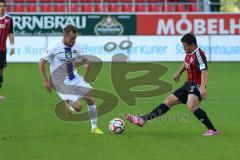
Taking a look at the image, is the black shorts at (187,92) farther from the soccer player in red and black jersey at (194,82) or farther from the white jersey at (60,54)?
the white jersey at (60,54)

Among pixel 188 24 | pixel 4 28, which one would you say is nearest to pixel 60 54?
pixel 4 28

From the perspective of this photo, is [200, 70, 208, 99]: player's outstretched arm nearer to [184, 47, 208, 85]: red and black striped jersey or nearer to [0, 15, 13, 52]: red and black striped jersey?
[184, 47, 208, 85]: red and black striped jersey

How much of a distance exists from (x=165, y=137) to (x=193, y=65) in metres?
1.24

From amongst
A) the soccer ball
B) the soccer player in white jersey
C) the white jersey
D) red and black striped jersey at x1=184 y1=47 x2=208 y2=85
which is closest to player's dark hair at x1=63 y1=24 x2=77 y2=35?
the soccer player in white jersey

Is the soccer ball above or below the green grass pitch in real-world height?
above

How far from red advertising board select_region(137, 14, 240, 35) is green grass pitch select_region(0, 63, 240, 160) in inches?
450

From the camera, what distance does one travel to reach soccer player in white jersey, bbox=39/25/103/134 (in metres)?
11.3

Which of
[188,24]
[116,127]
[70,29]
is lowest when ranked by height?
[116,127]

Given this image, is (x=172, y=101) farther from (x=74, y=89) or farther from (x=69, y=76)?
(x=69, y=76)

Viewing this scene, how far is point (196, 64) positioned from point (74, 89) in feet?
6.93

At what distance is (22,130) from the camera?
11.7 m

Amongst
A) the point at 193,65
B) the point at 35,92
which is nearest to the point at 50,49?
the point at 193,65

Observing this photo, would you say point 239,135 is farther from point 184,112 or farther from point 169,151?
point 184,112

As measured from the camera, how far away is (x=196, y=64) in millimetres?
11078
